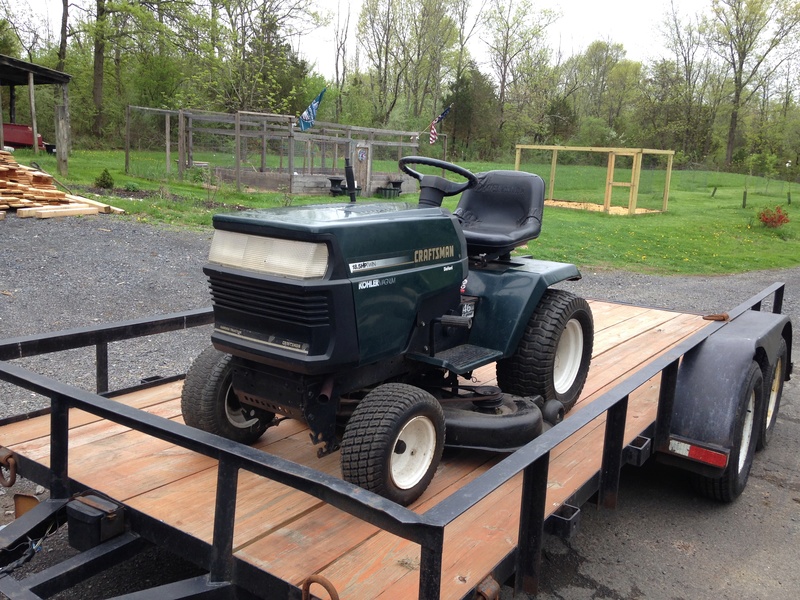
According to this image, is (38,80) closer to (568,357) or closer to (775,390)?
(568,357)

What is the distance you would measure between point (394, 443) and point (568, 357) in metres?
1.68

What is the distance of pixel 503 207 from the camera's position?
373 cm

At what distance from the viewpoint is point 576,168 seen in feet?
72.1

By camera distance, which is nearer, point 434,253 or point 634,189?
point 434,253

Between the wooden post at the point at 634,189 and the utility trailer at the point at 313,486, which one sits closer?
the utility trailer at the point at 313,486

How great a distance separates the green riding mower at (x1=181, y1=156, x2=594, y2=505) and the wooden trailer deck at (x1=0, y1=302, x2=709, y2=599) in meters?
0.15

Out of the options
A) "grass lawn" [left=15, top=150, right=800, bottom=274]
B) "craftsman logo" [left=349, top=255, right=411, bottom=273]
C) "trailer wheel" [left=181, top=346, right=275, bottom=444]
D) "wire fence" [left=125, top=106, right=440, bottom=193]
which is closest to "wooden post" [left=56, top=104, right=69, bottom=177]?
"grass lawn" [left=15, top=150, right=800, bottom=274]

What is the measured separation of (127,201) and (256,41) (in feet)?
35.7

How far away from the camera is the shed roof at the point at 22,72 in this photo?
1663 centimetres

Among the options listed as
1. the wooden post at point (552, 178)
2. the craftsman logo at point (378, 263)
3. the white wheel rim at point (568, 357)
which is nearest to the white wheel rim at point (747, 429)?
the white wheel rim at point (568, 357)

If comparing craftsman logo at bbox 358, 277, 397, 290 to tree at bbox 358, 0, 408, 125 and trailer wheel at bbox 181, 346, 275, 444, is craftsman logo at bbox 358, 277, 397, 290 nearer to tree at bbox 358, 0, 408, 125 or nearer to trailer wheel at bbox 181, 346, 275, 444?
trailer wheel at bbox 181, 346, 275, 444

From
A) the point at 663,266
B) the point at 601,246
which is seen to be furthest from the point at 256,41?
the point at 663,266

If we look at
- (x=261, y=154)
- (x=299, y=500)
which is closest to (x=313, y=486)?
(x=299, y=500)

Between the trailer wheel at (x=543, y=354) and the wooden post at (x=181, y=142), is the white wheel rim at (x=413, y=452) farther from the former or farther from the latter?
the wooden post at (x=181, y=142)
